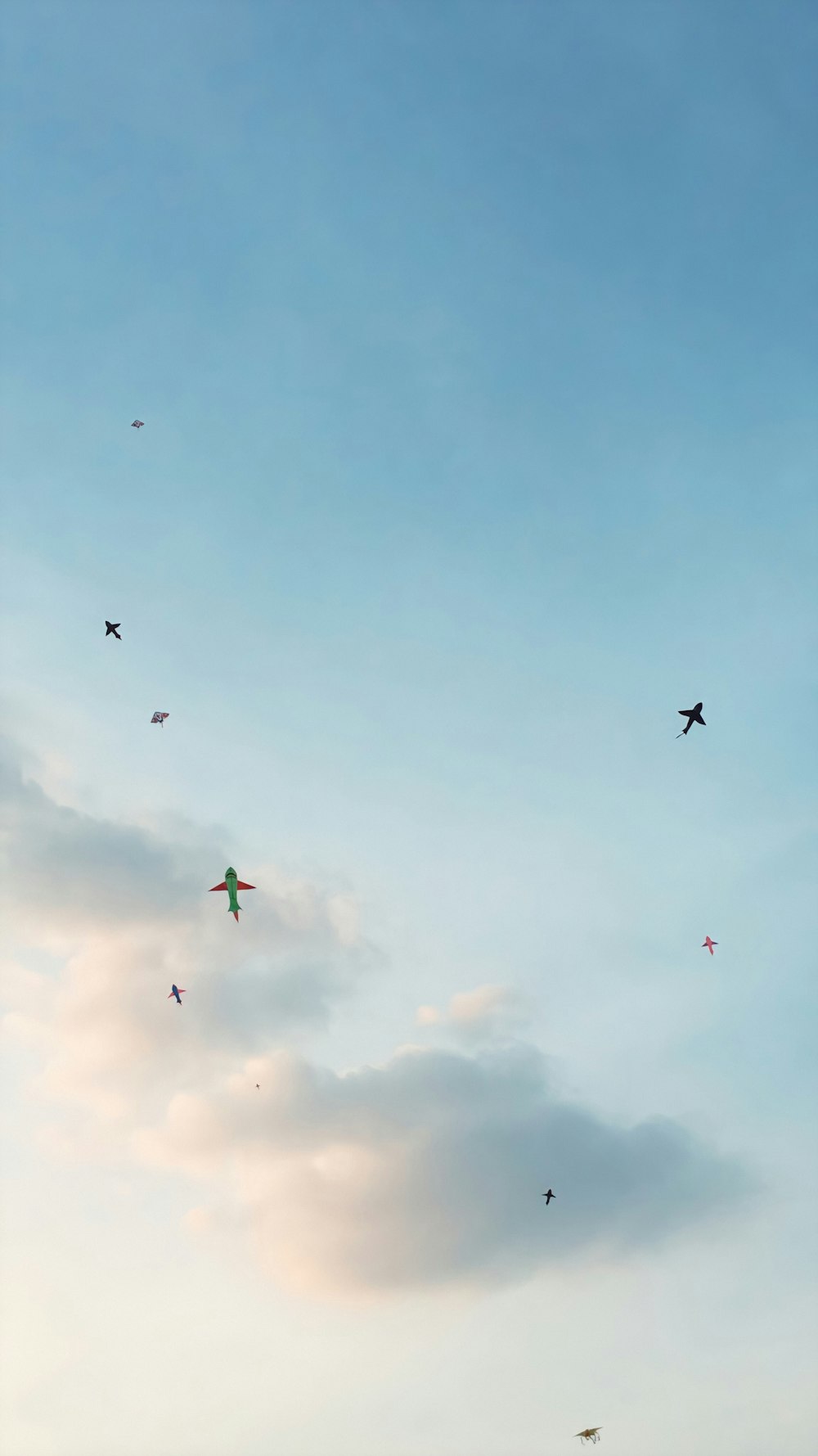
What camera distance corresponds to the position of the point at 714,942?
508ft

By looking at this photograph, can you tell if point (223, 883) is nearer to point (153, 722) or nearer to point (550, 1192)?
point (153, 722)

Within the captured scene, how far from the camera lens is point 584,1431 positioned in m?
165

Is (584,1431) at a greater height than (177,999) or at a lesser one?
lesser

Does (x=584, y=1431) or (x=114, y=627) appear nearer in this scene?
(x=114, y=627)

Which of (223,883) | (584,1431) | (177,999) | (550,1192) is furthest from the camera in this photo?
(550,1192)

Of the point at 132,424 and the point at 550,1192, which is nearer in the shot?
the point at 132,424

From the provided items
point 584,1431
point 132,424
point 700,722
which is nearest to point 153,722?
point 132,424

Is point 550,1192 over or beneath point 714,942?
beneath

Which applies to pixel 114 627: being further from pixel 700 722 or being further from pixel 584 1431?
pixel 584 1431

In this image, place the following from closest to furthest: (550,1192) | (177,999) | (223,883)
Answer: (223,883) → (177,999) → (550,1192)

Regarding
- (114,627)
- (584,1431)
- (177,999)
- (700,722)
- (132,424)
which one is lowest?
(584,1431)

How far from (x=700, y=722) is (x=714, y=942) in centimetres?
3445

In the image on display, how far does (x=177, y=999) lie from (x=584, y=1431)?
89709 millimetres

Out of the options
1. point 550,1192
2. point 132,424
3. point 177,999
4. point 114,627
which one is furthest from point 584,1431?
point 132,424
